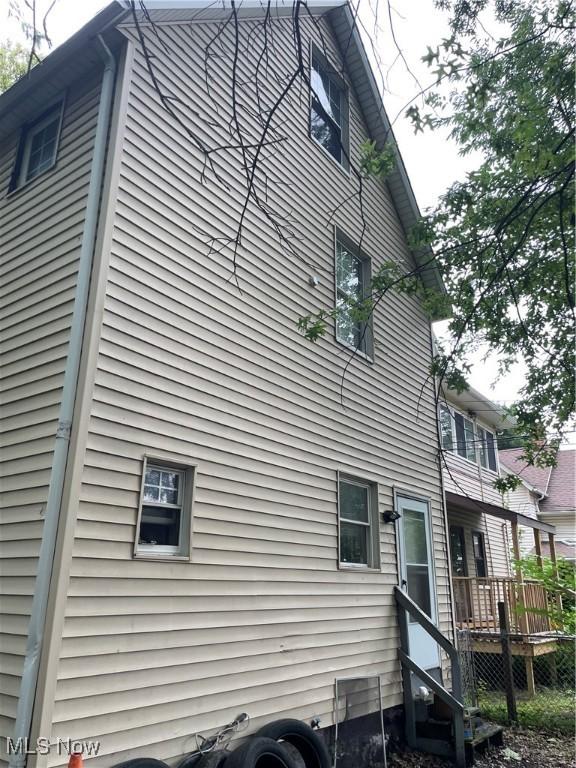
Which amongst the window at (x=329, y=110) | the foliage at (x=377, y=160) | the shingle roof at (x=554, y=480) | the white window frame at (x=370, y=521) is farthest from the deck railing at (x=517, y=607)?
the shingle roof at (x=554, y=480)

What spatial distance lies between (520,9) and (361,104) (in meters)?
3.04

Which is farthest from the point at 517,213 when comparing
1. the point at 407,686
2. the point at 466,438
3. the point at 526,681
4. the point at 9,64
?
the point at 9,64

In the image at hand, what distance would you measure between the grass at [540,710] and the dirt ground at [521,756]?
299 millimetres

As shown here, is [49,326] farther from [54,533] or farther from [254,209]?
[254,209]

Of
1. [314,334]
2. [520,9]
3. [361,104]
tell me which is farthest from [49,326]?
[361,104]

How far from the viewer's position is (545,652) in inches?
416

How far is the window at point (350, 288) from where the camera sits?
25.4 feet

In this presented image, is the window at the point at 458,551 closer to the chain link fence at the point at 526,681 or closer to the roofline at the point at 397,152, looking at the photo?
the chain link fence at the point at 526,681

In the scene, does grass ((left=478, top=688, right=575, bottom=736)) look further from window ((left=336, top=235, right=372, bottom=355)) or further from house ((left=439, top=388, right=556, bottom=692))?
window ((left=336, top=235, right=372, bottom=355))

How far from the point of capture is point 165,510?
4.70 meters

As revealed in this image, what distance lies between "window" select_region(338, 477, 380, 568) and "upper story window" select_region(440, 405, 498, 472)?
681 cm

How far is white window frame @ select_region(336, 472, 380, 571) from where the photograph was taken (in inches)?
273

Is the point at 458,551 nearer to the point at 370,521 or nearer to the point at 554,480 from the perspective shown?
the point at 370,521

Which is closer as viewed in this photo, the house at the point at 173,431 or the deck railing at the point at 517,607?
the house at the point at 173,431
